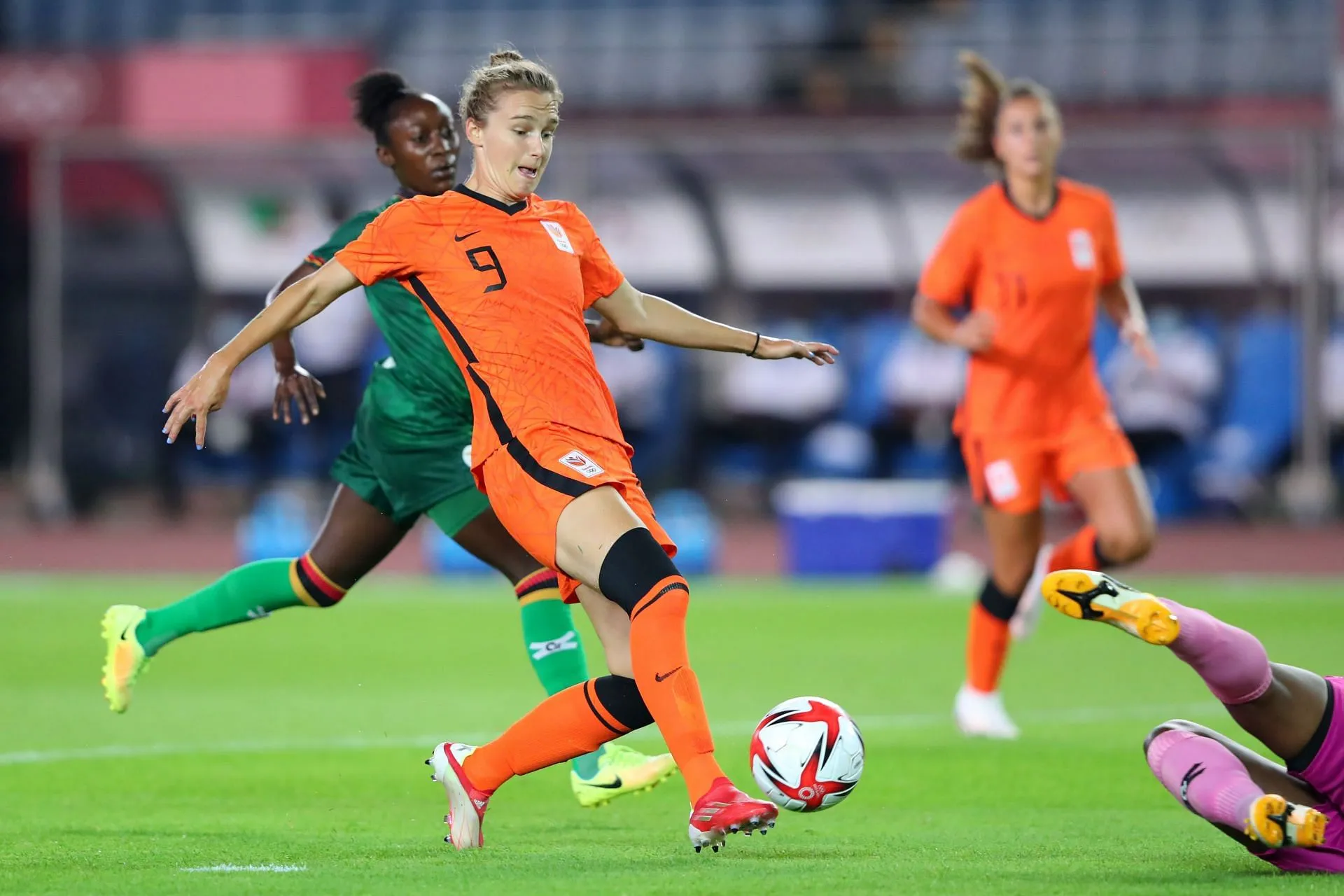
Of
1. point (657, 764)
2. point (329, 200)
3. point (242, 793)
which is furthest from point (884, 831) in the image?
point (329, 200)

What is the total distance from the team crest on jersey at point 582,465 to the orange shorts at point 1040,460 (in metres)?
3.39

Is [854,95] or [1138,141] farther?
[854,95]

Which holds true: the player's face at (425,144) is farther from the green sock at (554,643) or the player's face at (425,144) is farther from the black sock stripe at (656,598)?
the black sock stripe at (656,598)

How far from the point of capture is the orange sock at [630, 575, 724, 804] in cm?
490

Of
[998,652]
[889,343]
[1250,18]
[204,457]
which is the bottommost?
[204,457]

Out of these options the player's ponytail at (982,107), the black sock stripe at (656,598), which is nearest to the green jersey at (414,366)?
the black sock stripe at (656,598)

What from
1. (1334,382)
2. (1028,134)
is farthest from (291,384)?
(1334,382)

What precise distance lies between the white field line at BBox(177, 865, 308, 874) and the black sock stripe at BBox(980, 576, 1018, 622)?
3.84m

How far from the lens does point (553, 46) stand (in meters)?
24.8

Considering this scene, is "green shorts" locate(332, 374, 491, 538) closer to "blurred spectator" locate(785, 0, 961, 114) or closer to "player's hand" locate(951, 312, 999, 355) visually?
"player's hand" locate(951, 312, 999, 355)

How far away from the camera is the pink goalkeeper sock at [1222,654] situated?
183 inches

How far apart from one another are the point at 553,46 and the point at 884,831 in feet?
65.7

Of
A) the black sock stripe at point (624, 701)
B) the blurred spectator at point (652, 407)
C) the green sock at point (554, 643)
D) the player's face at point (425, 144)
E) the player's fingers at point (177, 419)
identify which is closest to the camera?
the player's fingers at point (177, 419)

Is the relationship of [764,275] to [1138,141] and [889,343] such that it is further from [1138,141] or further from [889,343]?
[1138,141]
